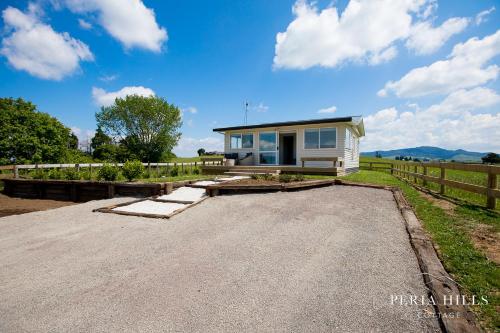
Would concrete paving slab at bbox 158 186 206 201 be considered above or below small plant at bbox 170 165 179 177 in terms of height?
below

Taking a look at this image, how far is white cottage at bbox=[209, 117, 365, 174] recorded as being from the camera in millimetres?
13660

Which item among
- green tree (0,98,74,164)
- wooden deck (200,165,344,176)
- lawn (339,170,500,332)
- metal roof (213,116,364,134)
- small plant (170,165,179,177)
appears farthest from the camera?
green tree (0,98,74,164)

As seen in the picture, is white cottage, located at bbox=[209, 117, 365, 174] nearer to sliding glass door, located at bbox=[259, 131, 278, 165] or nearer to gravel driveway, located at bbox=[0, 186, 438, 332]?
sliding glass door, located at bbox=[259, 131, 278, 165]

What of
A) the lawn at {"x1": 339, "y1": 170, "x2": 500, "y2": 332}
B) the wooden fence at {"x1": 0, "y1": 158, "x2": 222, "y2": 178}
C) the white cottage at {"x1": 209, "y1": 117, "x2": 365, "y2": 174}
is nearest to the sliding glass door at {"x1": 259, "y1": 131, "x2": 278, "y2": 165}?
the white cottage at {"x1": 209, "y1": 117, "x2": 365, "y2": 174}

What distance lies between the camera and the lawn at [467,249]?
2.16m

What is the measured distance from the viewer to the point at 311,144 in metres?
14.7

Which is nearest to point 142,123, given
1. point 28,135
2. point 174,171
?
point 28,135

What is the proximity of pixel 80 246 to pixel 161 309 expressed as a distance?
2854mm

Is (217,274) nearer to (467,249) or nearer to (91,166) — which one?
(467,249)

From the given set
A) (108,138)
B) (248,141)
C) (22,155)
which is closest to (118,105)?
(108,138)

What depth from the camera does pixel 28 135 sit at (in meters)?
21.6

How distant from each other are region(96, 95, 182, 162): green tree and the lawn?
1265 inches

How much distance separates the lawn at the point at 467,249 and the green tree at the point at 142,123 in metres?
32.1

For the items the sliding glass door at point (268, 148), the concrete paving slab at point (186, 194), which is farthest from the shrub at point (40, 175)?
the sliding glass door at point (268, 148)
